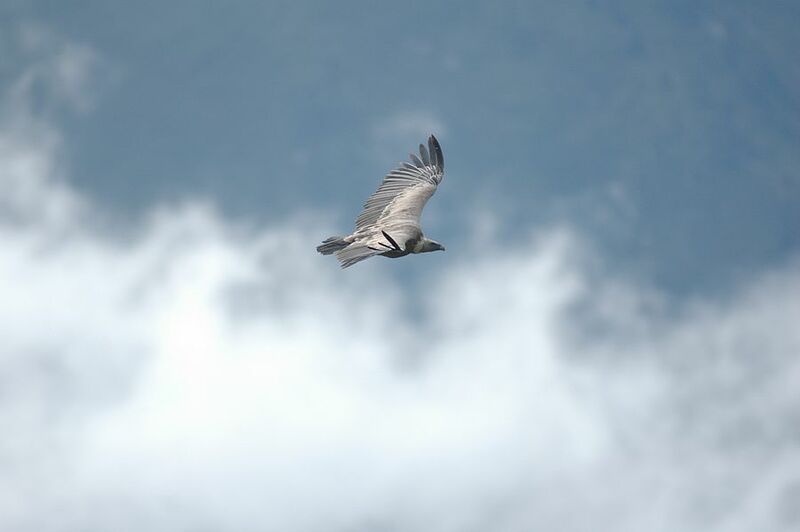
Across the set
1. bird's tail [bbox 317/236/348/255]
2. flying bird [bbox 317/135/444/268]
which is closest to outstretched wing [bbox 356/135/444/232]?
flying bird [bbox 317/135/444/268]

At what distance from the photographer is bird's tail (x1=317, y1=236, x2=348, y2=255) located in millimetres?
35938

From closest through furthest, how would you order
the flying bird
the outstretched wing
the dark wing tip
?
the flying bird, the outstretched wing, the dark wing tip

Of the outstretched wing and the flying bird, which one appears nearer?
the flying bird

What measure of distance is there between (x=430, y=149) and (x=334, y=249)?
9.22 meters

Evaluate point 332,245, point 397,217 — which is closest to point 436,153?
point 397,217

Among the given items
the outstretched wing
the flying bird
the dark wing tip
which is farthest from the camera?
the dark wing tip

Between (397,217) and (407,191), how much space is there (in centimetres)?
251

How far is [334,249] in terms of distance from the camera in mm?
36094

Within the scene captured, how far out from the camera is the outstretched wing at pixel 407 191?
39781mm

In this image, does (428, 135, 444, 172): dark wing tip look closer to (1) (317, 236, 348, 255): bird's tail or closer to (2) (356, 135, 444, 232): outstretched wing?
(2) (356, 135, 444, 232): outstretched wing

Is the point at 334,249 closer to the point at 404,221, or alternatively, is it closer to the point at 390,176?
the point at 404,221

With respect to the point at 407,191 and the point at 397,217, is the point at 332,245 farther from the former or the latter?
the point at 407,191

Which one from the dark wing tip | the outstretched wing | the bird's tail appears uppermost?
the dark wing tip

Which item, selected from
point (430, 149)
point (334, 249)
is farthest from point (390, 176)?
point (334, 249)
